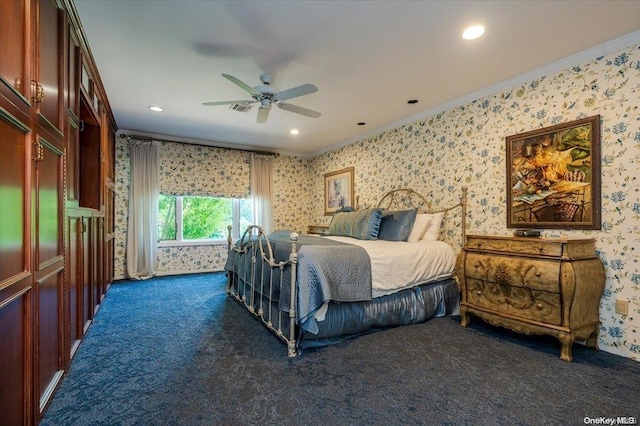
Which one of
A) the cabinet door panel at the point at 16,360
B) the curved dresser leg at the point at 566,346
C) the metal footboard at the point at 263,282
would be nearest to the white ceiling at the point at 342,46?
the metal footboard at the point at 263,282

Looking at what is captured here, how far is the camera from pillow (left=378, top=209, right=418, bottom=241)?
12.2 feet

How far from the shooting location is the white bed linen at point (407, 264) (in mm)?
2875

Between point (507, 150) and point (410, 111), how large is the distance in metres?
1.37

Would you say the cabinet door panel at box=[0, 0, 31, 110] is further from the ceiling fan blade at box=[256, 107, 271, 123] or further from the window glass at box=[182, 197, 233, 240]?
the window glass at box=[182, 197, 233, 240]

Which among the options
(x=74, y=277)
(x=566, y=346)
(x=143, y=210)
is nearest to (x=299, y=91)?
(x=74, y=277)

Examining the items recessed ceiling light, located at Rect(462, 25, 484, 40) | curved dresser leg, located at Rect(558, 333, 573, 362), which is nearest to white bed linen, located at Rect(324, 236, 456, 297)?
curved dresser leg, located at Rect(558, 333, 573, 362)

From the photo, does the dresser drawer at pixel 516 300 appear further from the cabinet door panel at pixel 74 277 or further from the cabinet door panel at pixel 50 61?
the cabinet door panel at pixel 50 61

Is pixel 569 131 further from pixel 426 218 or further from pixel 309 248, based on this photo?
pixel 309 248

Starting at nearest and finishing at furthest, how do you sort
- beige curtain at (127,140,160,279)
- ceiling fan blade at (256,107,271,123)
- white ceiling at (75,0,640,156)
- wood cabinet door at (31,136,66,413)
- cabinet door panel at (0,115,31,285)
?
cabinet door panel at (0,115,31,285), wood cabinet door at (31,136,66,413), white ceiling at (75,0,640,156), ceiling fan blade at (256,107,271,123), beige curtain at (127,140,160,279)

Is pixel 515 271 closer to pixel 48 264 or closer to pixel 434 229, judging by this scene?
pixel 434 229

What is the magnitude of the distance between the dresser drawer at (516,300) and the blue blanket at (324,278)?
1067mm

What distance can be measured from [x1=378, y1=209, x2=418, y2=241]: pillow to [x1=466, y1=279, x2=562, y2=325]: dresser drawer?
0.94m

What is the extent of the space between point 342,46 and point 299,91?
1.65ft

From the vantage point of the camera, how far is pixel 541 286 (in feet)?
8.07
